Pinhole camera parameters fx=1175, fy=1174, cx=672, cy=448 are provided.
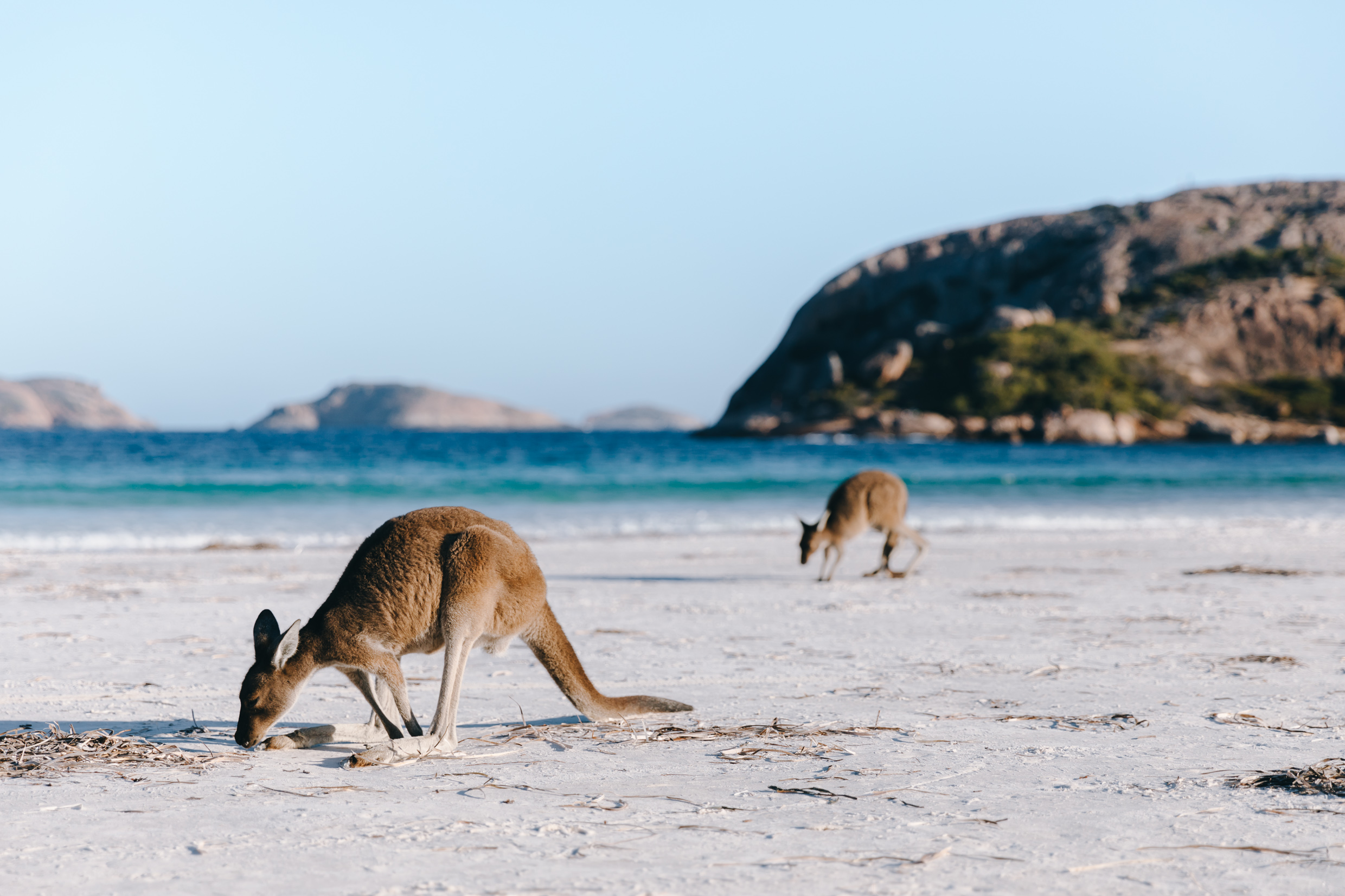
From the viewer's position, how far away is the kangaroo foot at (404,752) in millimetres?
4316

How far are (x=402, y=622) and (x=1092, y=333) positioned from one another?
285 ft

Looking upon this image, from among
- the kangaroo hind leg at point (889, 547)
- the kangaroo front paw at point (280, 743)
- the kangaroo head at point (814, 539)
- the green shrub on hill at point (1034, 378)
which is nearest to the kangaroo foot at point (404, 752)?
the kangaroo front paw at point (280, 743)

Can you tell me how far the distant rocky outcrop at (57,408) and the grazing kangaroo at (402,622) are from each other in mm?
163259

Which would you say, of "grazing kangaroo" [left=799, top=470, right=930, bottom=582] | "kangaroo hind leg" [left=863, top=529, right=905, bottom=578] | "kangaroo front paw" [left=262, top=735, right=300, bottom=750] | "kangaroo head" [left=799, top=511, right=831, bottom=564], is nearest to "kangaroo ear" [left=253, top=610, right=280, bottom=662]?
"kangaroo front paw" [left=262, top=735, right=300, bottom=750]

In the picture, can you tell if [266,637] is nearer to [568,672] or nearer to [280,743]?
[280,743]

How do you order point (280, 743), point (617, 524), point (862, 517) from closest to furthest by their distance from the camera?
point (280, 743)
point (862, 517)
point (617, 524)

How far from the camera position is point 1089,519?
66.0ft

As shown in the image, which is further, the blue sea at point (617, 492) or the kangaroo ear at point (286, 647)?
the blue sea at point (617, 492)

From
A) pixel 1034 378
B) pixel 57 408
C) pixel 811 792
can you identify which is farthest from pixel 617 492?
pixel 57 408

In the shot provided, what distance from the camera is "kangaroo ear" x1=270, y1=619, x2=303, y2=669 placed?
4152 millimetres

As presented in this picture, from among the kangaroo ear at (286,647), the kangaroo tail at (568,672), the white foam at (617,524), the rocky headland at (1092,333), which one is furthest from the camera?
the rocky headland at (1092,333)

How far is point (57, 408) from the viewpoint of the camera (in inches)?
6624

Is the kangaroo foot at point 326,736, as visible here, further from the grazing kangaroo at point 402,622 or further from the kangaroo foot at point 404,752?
the kangaroo foot at point 404,752

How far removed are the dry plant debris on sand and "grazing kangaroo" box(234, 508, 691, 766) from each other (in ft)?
0.78
